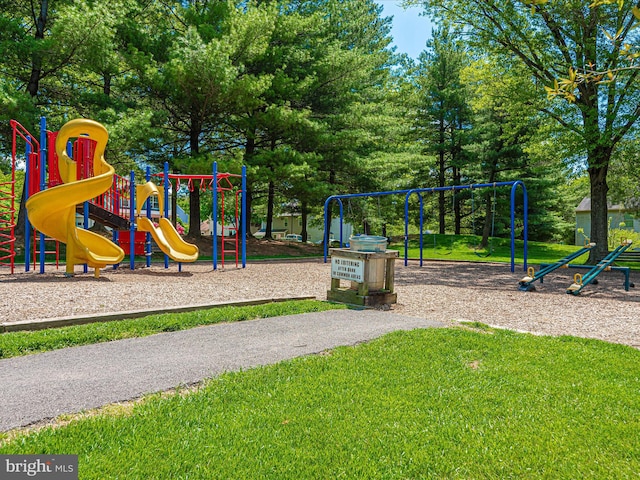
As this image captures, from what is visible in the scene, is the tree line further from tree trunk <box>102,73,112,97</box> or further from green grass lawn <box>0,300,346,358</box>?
green grass lawn <box>0,300,346,358</box>

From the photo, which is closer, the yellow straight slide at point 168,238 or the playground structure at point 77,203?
the playground structure at point 77,203

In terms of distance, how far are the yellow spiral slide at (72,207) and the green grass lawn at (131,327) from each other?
4679mm

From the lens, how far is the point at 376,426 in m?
2.47

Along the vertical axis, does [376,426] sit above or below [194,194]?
below

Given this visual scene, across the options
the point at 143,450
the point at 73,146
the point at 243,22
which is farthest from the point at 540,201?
the point at 143,450

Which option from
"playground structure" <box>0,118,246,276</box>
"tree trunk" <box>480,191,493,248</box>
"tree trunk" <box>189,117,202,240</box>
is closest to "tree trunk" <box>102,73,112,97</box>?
"tree trunk" <box>189,117,202,240</box>

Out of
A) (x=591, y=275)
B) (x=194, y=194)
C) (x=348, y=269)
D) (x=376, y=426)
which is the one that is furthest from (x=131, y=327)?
(x=194, y=194)

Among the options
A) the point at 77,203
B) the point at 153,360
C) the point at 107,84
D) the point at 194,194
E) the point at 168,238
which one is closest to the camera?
the point at 153,360

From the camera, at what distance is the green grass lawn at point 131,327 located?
163 inches

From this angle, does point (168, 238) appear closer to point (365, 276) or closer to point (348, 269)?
point (348, 269)

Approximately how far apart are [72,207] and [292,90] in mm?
11805

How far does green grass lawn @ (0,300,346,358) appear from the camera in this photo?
13.6ft

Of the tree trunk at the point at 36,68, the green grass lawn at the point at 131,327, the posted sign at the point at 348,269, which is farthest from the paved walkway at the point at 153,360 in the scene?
the tree trunk at the point at 36,68

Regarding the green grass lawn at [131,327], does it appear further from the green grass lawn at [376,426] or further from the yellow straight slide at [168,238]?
the yellow straight slide at [168,238]
